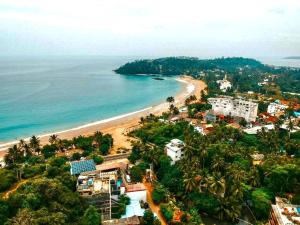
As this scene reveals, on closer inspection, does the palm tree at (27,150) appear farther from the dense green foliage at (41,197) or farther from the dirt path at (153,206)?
the dirt path at (153,206)

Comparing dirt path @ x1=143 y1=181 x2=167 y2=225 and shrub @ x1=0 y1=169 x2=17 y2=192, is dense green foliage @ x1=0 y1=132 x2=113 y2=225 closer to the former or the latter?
shrub @ x1=0 y1=169 x2=17 y2=192

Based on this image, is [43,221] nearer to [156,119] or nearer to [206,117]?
[156,119]

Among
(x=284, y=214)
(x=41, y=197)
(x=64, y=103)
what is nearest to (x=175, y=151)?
(x=284, y=214)

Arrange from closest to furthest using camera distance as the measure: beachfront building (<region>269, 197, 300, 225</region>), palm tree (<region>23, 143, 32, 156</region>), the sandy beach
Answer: beachfront building (<region>269, 197, 300, 225</region>), palm tree (<region>23, 143, 32, 156</region>), the sandy beach

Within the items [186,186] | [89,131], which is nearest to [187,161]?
[186,186]

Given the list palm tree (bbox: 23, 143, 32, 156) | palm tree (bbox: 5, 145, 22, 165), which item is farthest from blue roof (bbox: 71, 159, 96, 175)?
palm tree (bbox: 23, 143, 32, 156)

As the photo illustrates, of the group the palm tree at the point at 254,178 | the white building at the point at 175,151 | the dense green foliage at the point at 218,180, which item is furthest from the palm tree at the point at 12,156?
the palm tree at the point at 254,178

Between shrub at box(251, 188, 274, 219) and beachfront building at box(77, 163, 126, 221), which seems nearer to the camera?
beachfront building at box(77, 163, 126, 221)

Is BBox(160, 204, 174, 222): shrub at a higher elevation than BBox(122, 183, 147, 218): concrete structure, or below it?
below
